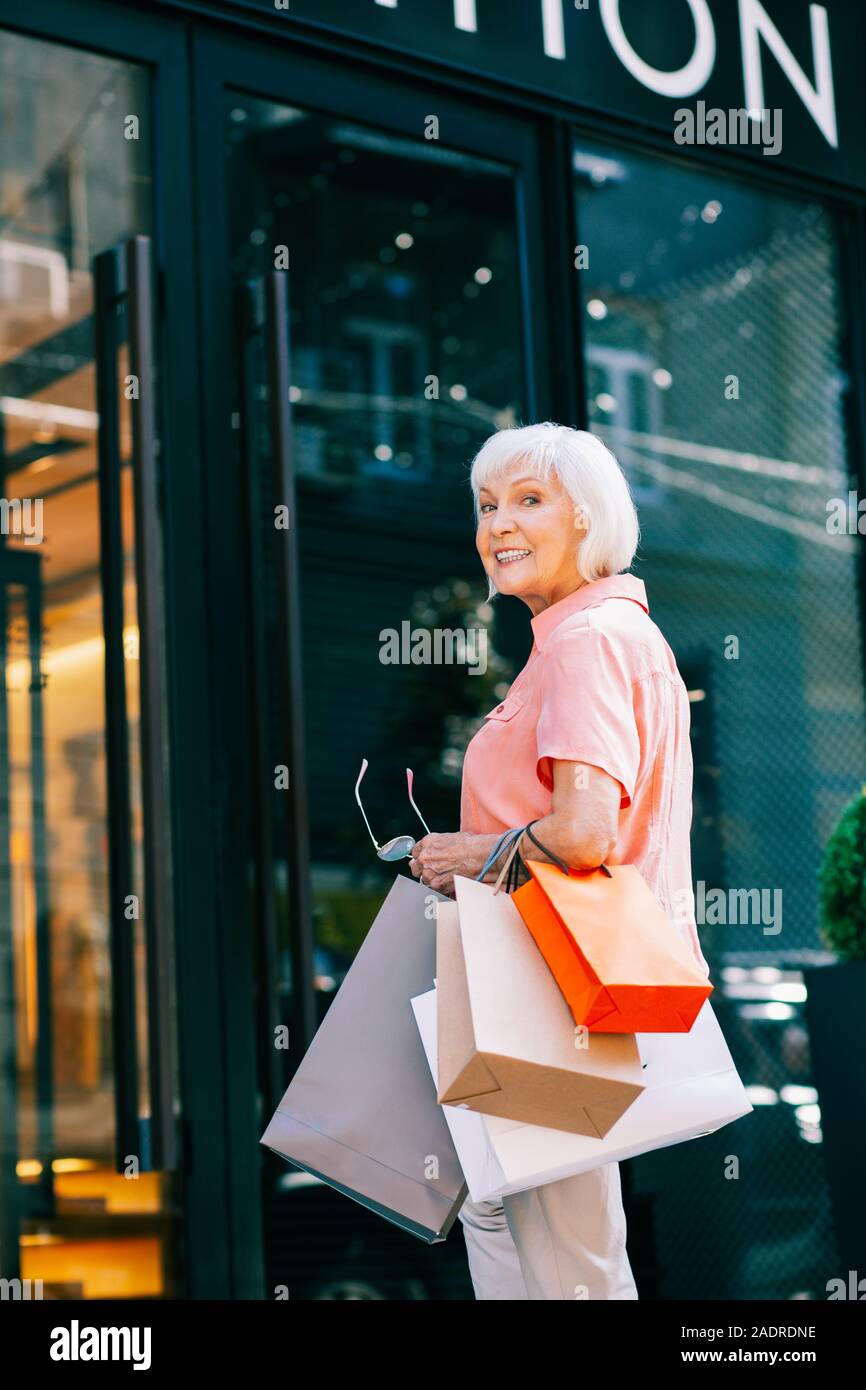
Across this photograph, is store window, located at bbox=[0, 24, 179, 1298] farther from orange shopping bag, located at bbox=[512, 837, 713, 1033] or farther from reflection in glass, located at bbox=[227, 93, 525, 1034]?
orange shopping bag, located at bbox=[512, 837, 713, 1033]

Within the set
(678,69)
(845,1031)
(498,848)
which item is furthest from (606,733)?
(678,69)

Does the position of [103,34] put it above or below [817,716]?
above

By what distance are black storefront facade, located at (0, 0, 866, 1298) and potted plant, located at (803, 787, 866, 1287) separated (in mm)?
557

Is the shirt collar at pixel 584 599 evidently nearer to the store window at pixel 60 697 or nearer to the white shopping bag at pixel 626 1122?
the white shopping bag at pixel 626 1122

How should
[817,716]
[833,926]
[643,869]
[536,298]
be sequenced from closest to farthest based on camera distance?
1. [643,869]
2. [833,926]
3. [536,298]
4. [817,716]

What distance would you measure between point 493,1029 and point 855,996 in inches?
66.7

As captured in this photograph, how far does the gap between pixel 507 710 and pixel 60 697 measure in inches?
101

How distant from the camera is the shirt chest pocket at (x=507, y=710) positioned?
2.50m

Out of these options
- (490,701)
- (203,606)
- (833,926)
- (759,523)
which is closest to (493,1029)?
(203,606)

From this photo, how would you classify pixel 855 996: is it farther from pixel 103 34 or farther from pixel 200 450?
pixel 103 34

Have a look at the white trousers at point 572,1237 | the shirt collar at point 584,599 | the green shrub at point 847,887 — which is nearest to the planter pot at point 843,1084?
the green shrub at point 847,887
